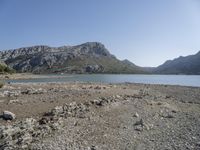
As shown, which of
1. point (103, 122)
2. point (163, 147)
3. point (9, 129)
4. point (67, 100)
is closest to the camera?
point (163, 147)

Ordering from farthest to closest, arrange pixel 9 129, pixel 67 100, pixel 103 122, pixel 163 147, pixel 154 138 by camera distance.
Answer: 1. pixel 67 100
2. pixel 103 122
3. pixel 9 129
4. pixel 154 138
5. pixel 163 147

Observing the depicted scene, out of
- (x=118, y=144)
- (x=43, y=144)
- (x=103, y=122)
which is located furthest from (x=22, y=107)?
(x=118, y=144)

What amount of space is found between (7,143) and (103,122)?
283 inches

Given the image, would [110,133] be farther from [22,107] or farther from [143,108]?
[22,107]

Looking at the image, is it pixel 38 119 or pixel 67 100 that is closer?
pixel 38 119

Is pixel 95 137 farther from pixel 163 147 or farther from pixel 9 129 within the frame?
pixel 9 129

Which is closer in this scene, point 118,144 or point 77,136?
point 118,144

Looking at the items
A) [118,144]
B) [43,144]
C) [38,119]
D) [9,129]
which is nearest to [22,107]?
[38,119]

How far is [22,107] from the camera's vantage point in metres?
25.3

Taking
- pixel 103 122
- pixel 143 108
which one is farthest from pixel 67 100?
pixel 103 122

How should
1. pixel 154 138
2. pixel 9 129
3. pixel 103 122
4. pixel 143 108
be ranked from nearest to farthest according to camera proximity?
pixel 154 138 → pixel 9 129 → pixel 103 122 → pixel 143 108

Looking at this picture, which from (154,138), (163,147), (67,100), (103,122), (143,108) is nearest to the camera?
(163,147)

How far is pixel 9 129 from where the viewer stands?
1720 centimetres

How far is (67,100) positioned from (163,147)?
1737 centimetres
